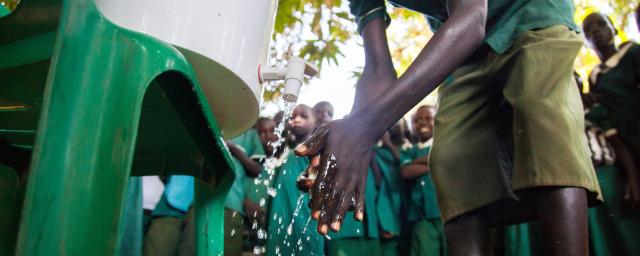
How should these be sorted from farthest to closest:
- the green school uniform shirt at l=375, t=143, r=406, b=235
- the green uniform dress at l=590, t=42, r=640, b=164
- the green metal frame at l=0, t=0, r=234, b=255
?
the green school uniform shirt at l=375, t=143, r=406, b=235 < the green uniform dress at l=590, t=42, r=640, b=164 < the green metal frame at l=0, t=0, r=234, b=255

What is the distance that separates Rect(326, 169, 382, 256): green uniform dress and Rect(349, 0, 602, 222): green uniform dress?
1578 millimetres

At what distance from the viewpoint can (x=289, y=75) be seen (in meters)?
1.13

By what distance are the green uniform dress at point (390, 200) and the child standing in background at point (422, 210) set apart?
0.21 ft

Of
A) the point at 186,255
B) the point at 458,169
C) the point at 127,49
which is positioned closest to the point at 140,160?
the point at 127,49

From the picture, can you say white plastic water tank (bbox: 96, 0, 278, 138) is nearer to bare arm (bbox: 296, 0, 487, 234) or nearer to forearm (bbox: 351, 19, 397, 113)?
bare arm (bbox: 296, 0, 487, 234)

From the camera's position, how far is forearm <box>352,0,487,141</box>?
99 cm

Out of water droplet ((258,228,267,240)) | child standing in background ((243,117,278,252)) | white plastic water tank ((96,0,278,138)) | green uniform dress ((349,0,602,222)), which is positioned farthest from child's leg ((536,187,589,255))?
water droplet ((258,228,267,240))

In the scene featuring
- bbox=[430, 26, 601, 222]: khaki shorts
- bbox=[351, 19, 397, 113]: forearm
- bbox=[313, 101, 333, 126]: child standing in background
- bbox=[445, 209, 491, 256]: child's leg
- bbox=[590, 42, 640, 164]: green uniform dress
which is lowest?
bbox=[445, 209, 491, 256]: child's leg

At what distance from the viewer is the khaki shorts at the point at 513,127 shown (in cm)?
114

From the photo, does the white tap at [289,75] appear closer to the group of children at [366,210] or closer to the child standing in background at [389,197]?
the group of children at [366,210]

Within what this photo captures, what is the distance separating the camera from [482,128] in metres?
1.43

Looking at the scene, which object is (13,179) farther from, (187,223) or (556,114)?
(187,223)

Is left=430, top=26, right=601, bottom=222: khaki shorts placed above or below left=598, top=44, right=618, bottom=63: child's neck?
below

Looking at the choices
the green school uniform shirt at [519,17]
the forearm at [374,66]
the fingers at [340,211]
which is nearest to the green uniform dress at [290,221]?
the forearm at [374,66]
